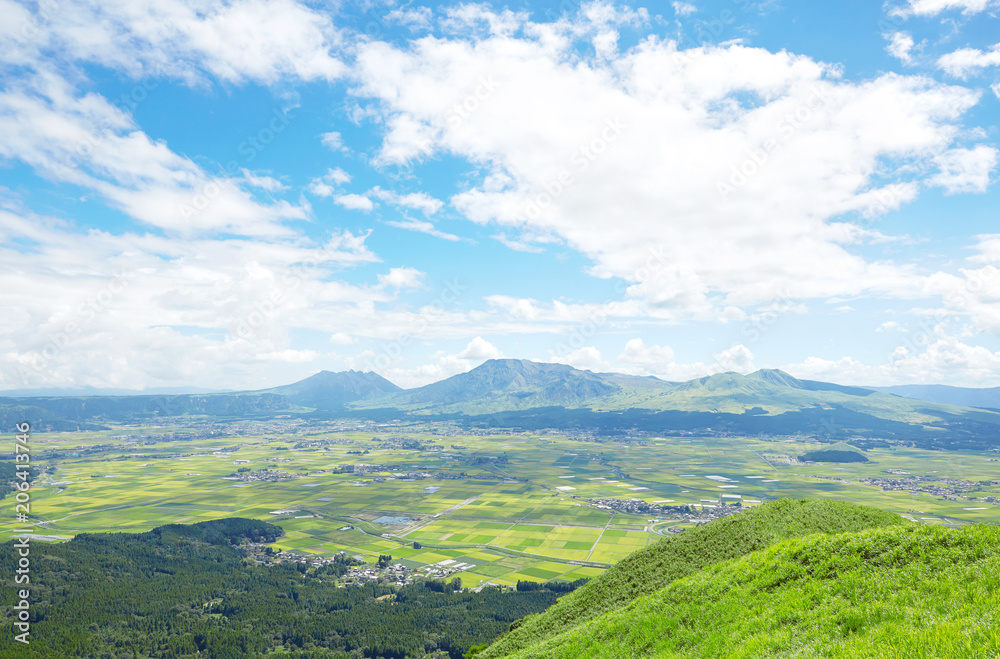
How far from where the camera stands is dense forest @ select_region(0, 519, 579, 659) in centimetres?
9844

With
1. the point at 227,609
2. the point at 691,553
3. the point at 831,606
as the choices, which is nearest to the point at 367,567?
the point at 227,609

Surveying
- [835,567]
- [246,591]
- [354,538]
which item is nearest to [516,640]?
[835,567]

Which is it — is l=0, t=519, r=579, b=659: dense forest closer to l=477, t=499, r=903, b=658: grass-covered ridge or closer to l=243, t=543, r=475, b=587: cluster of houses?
l=243, t=543, r=475, b=587: cluster of houses

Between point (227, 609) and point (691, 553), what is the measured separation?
127887 millimetres

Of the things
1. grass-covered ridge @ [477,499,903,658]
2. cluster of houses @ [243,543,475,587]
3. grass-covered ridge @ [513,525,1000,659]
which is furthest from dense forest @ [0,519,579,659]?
grass-covered ridge @ [513,525,1000,659]

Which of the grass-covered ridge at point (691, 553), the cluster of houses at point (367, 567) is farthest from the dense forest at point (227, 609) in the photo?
the grass-covered ridge at point (691, 553)

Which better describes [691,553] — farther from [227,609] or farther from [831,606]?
[227,609]

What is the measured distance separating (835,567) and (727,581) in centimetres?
646

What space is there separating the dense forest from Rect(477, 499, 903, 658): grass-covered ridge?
62.7 meters

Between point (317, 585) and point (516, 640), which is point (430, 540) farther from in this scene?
point (516, 640)

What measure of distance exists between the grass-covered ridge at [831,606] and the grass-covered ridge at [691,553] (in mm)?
6066

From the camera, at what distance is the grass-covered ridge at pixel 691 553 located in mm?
39719

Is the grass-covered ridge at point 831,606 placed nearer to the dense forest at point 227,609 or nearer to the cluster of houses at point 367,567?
the dense forest at point 227,609

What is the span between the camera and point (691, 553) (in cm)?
4294
